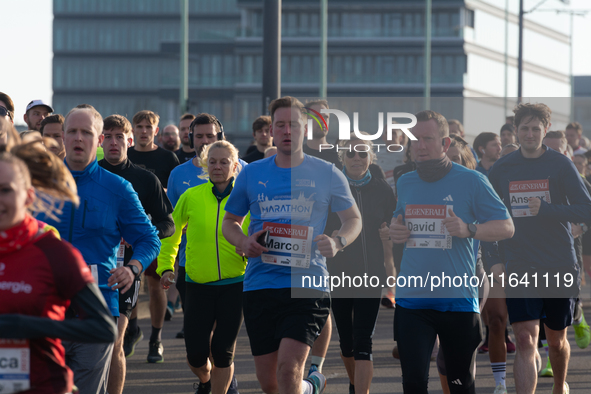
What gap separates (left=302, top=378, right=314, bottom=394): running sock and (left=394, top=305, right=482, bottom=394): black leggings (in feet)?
1.93

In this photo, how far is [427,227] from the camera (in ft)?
16.7

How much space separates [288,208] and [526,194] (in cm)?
198

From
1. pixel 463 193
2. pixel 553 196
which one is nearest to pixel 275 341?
pixel 463 193

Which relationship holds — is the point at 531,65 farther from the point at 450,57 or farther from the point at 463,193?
the point at 463,193

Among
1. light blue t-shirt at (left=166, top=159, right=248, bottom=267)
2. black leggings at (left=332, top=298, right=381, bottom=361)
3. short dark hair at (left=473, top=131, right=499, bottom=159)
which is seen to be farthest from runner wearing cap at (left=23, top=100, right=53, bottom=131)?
short dark hair at (left=473, top=131, right=499, bottom=159)

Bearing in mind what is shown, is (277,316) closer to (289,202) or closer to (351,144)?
(289,202)

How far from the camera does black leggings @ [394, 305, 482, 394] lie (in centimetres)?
488

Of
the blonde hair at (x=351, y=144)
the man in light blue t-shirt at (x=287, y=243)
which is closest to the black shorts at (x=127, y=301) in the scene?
the man in light blue t-shirt at (x=287, y=243)

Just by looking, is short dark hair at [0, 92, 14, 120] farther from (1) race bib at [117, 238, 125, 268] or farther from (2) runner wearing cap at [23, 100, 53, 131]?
(1) race bib at [117, 238, 125, 268]

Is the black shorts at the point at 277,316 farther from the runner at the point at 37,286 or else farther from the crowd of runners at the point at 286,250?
the runner at the point at 37,286

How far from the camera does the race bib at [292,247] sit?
16.2ft

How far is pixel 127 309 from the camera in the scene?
20.3ft

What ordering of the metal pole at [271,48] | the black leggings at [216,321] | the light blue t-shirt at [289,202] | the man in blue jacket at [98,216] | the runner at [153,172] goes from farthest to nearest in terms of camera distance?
the metal pole at [271,48] < the runner at [153,172] < the black leggings at [216,321] < the light blue t-shirt at [289,202] < the man in blue jacket at [98,216]

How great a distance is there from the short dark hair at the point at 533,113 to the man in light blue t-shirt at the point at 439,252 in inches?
44.7
